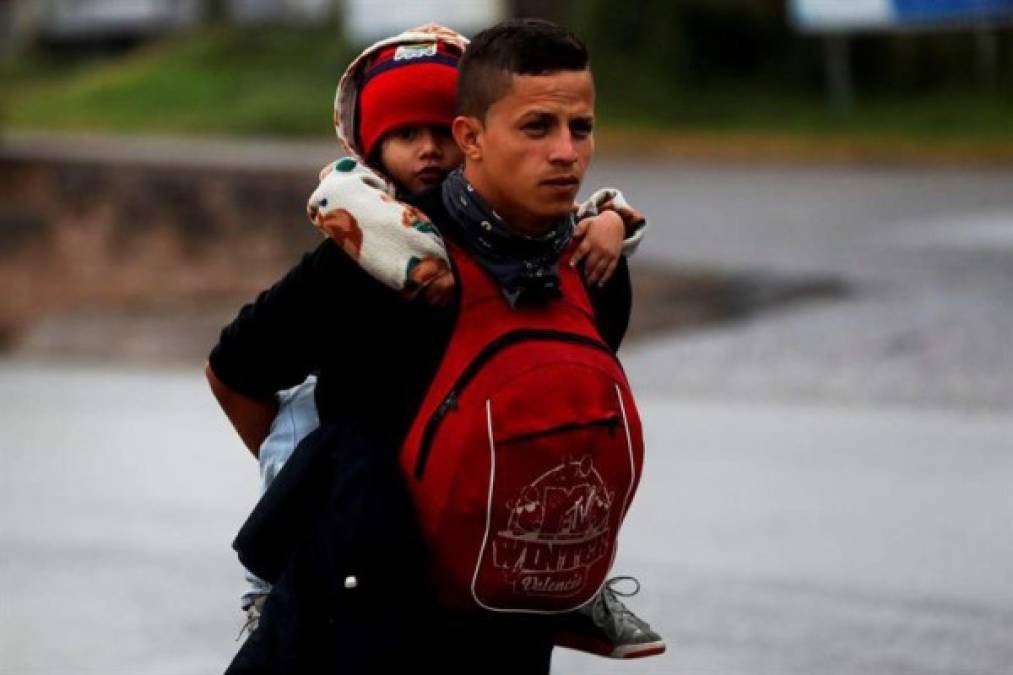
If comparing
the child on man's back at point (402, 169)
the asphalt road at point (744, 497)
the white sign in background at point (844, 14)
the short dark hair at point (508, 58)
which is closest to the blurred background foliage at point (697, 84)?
the white sign in background at point (844, 14)

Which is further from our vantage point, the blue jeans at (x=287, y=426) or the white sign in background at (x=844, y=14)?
the white sign in background at (x=844, y=14)

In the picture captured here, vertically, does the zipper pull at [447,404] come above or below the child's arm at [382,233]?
below

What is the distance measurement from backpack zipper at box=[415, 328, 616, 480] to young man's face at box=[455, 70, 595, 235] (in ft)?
0.57

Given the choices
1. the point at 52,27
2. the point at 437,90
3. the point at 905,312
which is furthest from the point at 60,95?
the point at 437,90

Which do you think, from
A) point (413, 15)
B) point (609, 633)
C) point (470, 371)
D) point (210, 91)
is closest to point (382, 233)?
point (470, 371)

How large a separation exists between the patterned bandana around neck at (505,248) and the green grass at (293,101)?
1935 cm

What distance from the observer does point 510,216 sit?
3.05 metres

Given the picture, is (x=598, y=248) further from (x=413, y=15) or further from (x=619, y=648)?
(x=413, y=15)

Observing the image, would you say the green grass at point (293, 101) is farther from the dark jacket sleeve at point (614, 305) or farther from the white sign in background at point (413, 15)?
the dark jacket sleeve at point (614, 305)

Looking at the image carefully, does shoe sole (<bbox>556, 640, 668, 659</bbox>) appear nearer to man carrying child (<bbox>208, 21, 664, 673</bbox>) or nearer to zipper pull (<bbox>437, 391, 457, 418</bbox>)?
man carrying child (<bbox>208, 21, 664, 673</bbox>)

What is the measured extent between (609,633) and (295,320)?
687 mm

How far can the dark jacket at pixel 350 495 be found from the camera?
9.91 feet

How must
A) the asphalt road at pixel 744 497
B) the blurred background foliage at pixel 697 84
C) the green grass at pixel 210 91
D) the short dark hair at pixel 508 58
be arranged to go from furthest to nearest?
the green grass at pixel 210 91 < the blurred background foliage at pixel 697 84 < the asphalt road at pixel 744 497 < the short dark hair at pixel 508 58

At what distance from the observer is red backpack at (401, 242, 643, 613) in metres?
2.90
